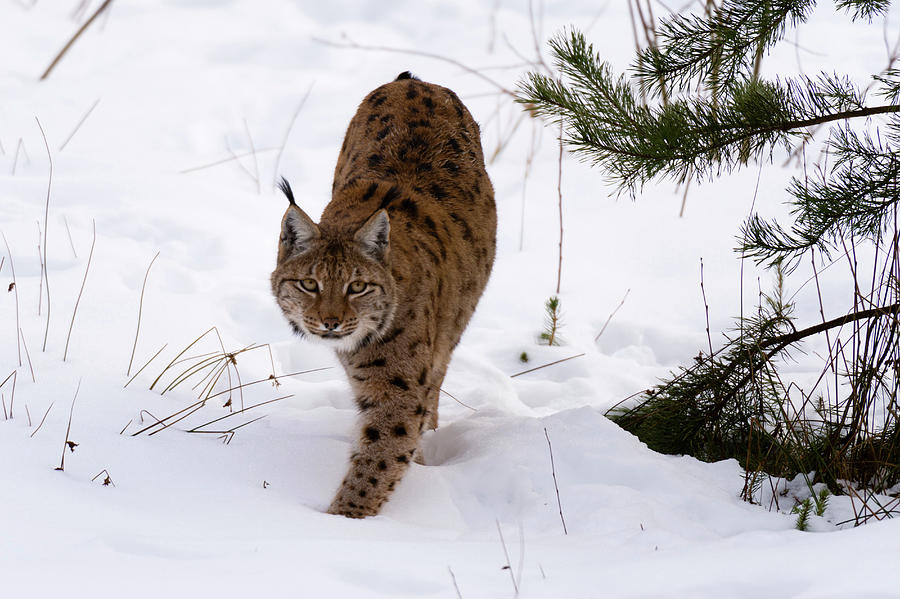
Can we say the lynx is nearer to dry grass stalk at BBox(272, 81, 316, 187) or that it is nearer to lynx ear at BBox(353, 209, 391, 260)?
lynx ear at BBox(353, 209, 391, 260)

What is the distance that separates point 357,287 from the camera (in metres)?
3.92

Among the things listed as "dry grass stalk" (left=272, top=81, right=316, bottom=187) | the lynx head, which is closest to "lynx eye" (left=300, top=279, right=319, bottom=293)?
the lynx head

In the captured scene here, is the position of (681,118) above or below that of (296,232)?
above

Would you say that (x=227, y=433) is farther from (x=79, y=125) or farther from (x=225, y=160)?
(x=79, y=125)

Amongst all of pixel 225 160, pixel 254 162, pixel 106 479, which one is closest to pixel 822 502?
pixel 106 479

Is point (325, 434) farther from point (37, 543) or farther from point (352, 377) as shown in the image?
point (37, 543)

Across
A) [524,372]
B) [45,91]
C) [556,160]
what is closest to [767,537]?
[524,372]

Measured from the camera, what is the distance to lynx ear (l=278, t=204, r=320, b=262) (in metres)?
3.93

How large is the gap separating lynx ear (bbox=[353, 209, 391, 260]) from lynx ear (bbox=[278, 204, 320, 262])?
0.65 ft

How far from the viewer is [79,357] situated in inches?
176

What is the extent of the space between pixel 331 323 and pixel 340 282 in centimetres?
20

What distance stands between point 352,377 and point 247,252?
3.02m

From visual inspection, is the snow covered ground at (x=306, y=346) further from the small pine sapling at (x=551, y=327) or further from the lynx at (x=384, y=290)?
the lynx at (x=384, y=290)

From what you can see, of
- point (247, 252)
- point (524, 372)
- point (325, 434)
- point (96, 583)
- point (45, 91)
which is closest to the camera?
point (96, 583)
